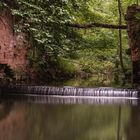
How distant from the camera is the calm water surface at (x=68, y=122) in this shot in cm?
681

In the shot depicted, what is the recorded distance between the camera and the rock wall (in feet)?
48.9

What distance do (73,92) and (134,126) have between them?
666cm

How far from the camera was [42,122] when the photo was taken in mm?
8117

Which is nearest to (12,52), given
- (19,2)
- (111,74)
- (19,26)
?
(19,26)

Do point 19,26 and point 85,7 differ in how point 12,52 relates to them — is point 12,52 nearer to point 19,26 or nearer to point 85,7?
point 19,26

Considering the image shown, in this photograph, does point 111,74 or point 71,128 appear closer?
point 71,128

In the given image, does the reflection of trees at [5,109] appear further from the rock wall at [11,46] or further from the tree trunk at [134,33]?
the tree trunk at [134,33]

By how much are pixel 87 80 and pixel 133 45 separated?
2923mm

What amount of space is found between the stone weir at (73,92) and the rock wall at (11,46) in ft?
4.02

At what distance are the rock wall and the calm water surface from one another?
13.6ft

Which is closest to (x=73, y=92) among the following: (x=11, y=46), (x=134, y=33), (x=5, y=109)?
(x=11, y=46)

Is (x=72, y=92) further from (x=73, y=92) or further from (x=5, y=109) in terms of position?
(x=5, y=109)

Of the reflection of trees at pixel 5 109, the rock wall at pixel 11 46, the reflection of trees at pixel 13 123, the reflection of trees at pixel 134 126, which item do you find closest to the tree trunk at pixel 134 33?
the rock wall at pixel 11 46

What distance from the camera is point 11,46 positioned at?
15.4 meters
